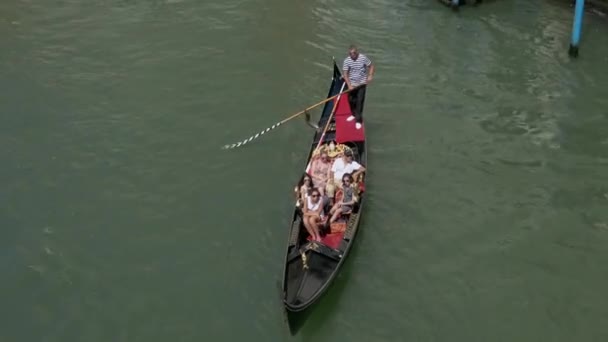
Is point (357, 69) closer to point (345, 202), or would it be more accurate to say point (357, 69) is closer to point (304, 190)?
point (345, 202)

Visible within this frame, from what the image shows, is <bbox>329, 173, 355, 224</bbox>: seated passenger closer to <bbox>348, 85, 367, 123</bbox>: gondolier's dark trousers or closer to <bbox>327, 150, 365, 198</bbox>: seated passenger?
<bbox>327, 150, 365, 198</bbox>: seated passenger

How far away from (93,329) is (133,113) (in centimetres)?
570

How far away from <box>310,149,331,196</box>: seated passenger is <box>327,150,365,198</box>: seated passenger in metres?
0.10

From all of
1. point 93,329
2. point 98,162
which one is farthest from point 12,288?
Answer: point 98,162

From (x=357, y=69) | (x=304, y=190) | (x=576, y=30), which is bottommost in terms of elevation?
(x=304, y=190)

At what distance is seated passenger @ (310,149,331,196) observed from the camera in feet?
34.5

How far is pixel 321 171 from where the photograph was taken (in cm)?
1073

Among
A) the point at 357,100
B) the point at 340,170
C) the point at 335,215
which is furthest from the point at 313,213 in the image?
the point at 357,100

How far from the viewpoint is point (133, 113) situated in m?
13.3

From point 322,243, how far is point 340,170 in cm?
176

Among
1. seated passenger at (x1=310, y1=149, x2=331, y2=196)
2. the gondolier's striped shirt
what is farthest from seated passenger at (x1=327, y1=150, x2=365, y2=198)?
the gondolier's striped shirt

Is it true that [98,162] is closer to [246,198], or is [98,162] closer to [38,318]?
[246,198]

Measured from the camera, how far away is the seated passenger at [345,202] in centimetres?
987

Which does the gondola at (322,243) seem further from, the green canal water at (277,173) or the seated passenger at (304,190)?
the green canal water at (277,173)
